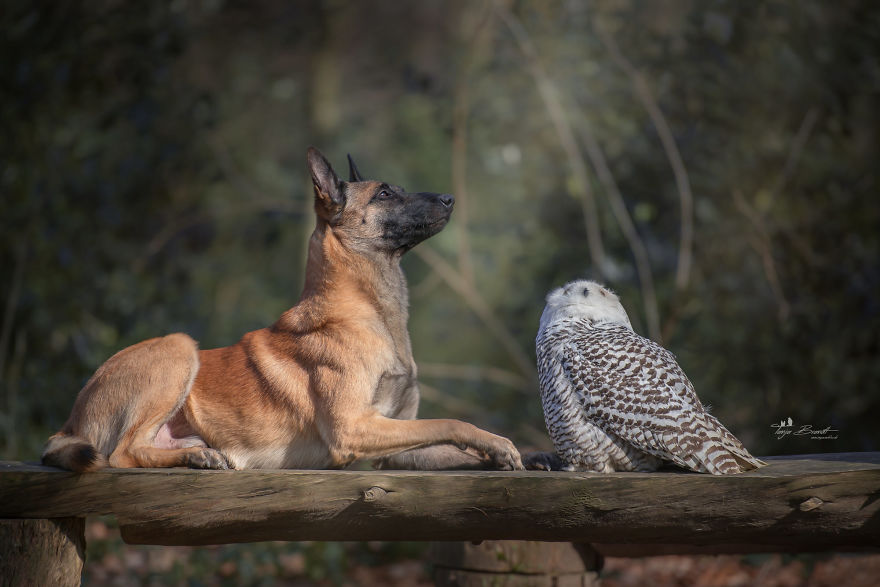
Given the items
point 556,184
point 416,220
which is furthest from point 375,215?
point 556,184

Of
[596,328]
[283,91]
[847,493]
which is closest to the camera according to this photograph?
[847,493]

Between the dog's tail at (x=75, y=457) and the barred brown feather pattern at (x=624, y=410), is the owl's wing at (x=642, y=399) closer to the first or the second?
the barred brown feather pattern at (x=624, y=410)

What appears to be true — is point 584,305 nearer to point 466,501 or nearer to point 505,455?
point 505,455

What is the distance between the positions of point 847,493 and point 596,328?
1040mm

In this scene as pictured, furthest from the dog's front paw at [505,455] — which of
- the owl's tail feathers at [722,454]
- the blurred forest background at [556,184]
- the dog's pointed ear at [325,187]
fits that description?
the blurred forest background at [556,184]

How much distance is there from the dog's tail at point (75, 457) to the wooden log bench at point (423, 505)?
0.04 meters

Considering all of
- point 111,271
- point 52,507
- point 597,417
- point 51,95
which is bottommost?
point 111,271

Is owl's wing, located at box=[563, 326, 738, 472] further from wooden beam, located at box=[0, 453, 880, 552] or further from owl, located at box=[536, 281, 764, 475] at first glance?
wooden beam, located at box=[0, 453, 880, 552]

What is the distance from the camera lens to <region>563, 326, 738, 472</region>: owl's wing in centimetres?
288

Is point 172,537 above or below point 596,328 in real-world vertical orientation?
below

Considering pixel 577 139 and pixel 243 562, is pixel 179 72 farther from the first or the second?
pixel 243 562

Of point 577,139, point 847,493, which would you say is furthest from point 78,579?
point 577,139

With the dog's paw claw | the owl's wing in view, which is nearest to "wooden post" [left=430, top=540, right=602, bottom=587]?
the owl's wing

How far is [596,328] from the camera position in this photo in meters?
3.19
